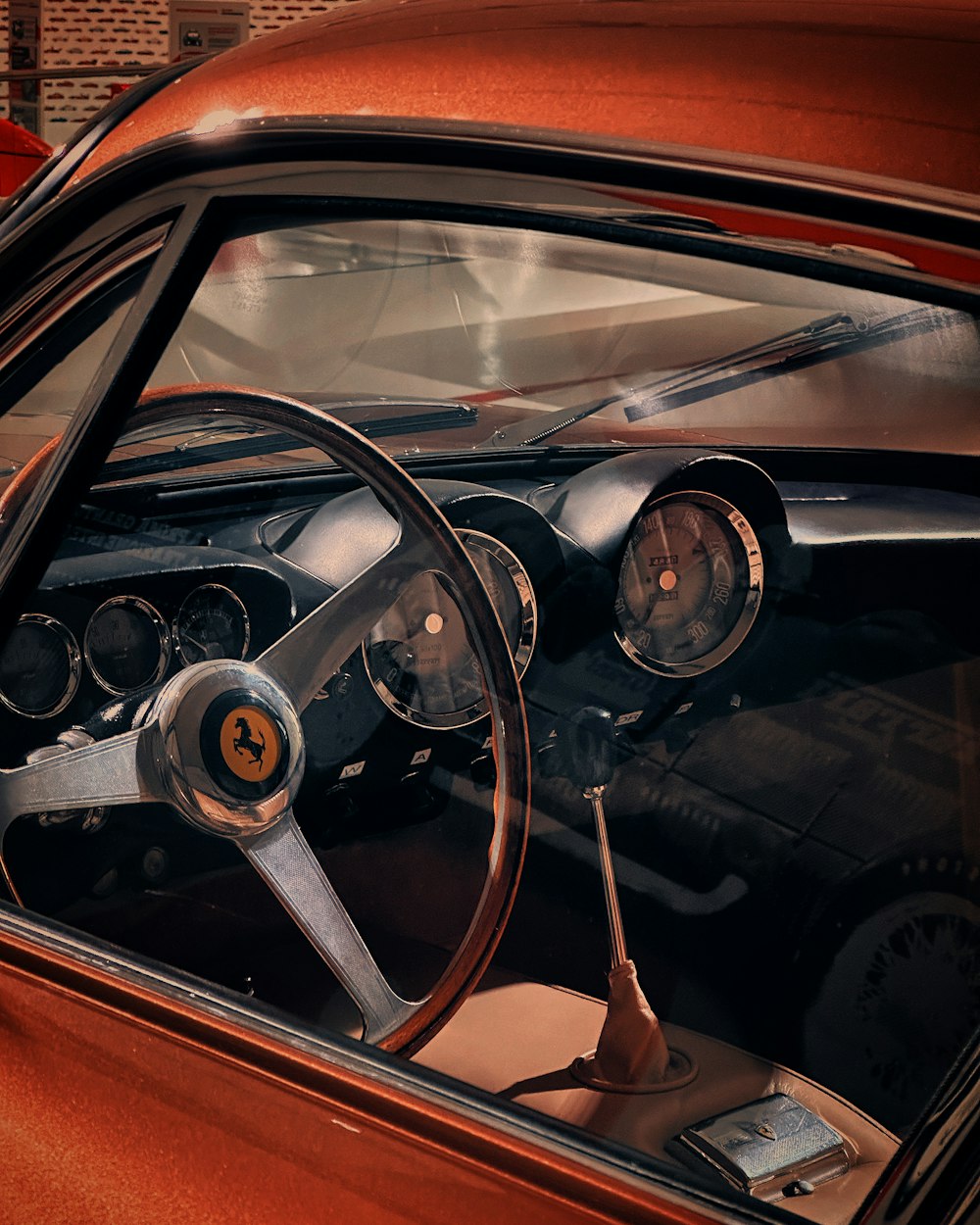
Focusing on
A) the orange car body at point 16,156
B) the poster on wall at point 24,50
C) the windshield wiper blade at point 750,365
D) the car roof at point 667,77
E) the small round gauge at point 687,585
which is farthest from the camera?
the poster on wall at point 24,50

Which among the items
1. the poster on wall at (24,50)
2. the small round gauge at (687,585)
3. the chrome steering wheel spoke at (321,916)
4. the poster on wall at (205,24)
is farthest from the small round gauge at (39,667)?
the poster on wall at (24,50)

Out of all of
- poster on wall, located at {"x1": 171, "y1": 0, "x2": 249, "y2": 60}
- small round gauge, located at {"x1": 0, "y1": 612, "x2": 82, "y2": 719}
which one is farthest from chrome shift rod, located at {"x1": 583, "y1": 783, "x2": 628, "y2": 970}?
poster on wall, located at {"x1": 171, "y1": 0, "x2": 249, "y2": 60}

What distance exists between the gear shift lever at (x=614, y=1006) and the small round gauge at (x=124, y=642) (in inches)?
16.1

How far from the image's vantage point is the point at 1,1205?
2.42 feet

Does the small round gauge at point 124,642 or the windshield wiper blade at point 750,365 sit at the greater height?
the windshield wiper blade at point 750,365

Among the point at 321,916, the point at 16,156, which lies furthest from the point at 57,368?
the point at 16,156

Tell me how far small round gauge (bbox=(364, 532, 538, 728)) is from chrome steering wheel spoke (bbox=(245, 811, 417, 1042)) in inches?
8.7

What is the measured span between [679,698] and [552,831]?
0.87 ft

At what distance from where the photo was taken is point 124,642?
1.27 metres

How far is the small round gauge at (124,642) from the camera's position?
123 cm

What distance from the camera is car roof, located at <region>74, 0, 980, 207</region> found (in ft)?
2.06

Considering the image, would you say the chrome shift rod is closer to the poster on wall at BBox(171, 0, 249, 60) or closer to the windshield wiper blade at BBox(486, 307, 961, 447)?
the windshield wiper blade at BBox(486, 307, 961, 447)

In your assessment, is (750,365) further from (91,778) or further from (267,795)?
(91,778)

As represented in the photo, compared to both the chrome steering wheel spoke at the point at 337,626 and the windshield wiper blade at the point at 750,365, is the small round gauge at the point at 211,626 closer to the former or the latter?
the chrome steering wheel spoke at the point at 337,626
